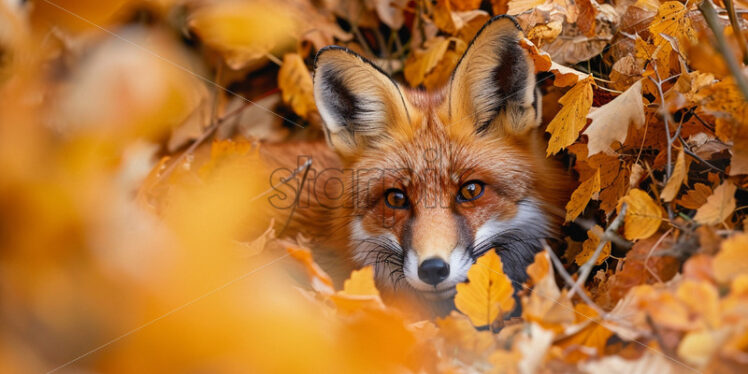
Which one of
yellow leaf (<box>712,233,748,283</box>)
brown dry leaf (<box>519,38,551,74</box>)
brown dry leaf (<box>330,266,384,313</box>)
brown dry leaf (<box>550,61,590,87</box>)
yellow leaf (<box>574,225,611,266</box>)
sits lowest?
yellow leaf (<box>574,225,611,266</box>)

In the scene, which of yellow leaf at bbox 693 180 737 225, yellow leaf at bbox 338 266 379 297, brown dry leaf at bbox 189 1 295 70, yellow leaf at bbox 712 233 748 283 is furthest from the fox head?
brown dry leaf at bbox 189 1 295 70

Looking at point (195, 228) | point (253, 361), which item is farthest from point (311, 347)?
point (195, 228)

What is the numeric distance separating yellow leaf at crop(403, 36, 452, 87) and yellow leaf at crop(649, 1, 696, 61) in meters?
0.99

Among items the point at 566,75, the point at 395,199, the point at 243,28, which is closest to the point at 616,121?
the point at 566,75

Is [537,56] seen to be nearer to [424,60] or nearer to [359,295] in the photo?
[424,60]

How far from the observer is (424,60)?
2.82 m

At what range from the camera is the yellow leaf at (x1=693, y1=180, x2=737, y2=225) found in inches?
58.5

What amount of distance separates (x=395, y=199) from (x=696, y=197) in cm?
101

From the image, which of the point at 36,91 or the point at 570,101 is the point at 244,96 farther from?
the point at 570,101

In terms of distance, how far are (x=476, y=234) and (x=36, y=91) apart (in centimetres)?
219

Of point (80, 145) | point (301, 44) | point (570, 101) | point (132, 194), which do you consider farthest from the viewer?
point (301, 44)

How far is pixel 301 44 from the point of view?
10.8 feet

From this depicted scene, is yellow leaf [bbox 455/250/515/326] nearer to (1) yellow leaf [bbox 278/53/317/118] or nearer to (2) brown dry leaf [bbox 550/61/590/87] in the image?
(2) brown dry leaf [bbox 550/61/590/87]

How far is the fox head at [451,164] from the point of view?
2000 mm
